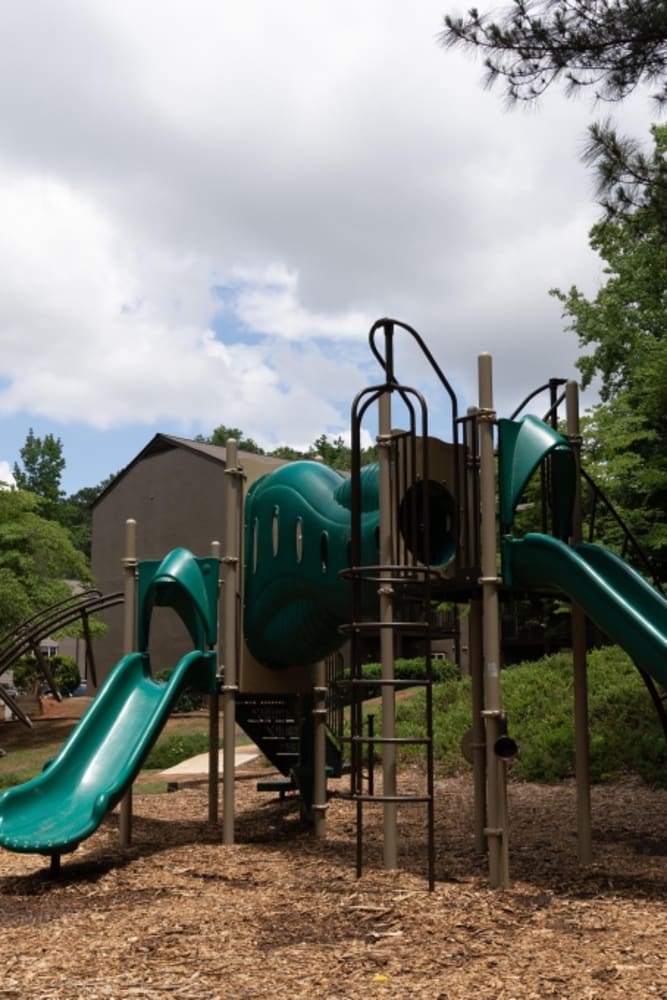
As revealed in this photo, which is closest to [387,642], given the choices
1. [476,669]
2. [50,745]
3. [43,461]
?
[476,669]

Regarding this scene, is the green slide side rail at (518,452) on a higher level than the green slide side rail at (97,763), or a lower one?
higher

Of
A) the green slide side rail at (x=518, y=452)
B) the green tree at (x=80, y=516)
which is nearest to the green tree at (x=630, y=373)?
the green slide side rail at (x=518, y=452)

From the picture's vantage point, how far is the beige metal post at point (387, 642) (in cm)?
716

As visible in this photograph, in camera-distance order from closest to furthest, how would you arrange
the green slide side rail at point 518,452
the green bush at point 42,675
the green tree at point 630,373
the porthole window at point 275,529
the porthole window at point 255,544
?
1. the green slide side rail at point 518,452
2. the porthole window at point 275,529
3. the porthole window at point 255,544
4. the green tree at point 630,373
5. the green bush at point 42,675

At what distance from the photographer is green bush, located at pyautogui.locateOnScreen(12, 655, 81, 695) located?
3116 centimetres

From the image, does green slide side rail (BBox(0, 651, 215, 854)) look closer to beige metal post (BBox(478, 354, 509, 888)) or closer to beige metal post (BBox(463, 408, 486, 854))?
beige metal post (BBox(463, 408, 486, 854))

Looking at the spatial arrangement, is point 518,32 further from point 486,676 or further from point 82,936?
point 82,936

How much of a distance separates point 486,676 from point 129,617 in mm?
4098

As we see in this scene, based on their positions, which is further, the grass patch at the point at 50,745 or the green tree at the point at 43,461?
the green tree at the point at 43,461

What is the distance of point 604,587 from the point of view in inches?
269

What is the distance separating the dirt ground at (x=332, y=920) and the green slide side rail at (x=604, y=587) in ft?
4.81

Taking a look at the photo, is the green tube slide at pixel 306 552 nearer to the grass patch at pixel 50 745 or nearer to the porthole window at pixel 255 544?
the porthole window at pixel 255 544

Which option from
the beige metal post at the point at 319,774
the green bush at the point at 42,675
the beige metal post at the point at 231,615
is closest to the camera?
Answer: the beige metal post at the point at 231,615

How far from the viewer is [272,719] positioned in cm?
1083
